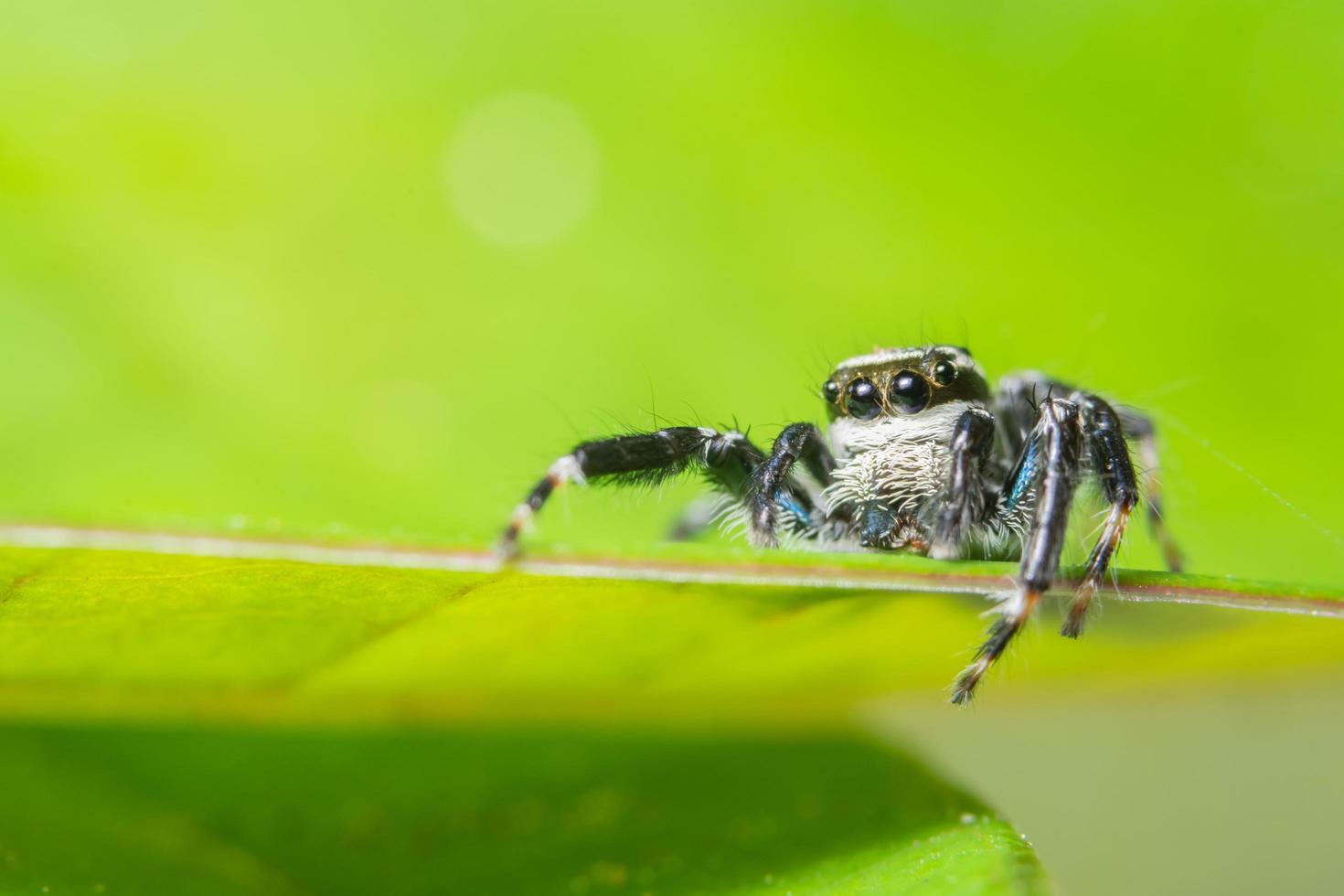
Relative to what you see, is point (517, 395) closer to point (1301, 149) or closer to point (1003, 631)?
point (1003, 631)

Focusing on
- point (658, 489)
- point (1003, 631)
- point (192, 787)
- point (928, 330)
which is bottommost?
point (192, 787)

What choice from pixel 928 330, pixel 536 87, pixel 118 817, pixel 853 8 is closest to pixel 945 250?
pixel 928 330

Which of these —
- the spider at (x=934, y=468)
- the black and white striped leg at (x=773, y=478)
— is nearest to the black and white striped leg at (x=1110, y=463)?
the spider at (x=934, y=468)

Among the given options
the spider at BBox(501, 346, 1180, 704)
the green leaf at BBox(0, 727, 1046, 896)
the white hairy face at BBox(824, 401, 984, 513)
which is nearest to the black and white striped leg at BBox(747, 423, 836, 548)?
the spider at BBox(501, 346, 1180, 704)

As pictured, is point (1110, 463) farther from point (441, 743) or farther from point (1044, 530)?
point (441, 743)

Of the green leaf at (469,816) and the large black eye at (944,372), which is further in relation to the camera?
the large black eye at (944,372)

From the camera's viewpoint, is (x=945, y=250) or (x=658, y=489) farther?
(x=945, y=250)

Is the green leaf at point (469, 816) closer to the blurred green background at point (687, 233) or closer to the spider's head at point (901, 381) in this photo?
the blurred green background at point (687, 233)

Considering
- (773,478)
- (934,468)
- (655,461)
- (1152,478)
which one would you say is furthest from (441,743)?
(1152,478)
